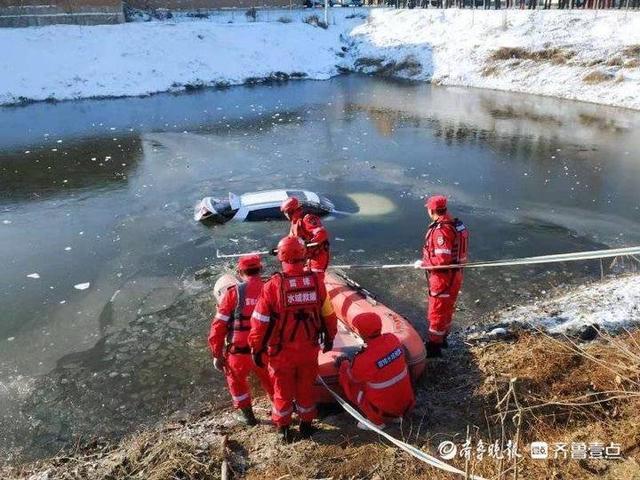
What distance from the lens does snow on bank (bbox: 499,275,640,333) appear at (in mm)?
6336

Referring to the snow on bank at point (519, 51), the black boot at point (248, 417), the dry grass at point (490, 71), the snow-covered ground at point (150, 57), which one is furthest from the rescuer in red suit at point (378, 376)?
the dry grass at point (490, 71)

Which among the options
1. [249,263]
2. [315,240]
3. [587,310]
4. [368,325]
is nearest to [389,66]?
[587,310]

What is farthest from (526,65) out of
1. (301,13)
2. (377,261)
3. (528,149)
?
(377,261)

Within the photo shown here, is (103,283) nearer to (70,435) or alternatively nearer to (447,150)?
(70,435)

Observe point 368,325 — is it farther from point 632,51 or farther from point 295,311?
point 632,51

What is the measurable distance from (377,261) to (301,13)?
1230 inches

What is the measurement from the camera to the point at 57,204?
11672 millimetres

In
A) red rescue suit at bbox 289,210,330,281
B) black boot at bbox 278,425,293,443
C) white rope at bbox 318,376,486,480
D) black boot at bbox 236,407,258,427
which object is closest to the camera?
white rope at bbox 318,376,486,480

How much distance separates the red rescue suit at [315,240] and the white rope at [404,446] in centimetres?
188

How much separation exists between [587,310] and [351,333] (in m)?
3.17

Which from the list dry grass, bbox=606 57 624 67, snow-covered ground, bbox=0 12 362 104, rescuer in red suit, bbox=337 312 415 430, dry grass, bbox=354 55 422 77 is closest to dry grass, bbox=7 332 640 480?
rescuer in red suit, bbox=337 312 415 430

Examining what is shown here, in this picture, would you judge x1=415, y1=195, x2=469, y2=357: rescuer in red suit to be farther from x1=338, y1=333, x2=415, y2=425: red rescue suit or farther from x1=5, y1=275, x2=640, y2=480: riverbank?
x1=338, y1=333, x2=415, y2=425: red rescue suit

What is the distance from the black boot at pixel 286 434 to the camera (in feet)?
15.1

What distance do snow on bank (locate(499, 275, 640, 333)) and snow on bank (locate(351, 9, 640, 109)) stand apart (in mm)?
15468
